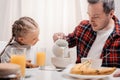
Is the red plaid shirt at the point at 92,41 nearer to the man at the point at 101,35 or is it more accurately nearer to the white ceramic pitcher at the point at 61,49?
the man at the point at 101,35

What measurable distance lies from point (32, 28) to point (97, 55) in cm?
55

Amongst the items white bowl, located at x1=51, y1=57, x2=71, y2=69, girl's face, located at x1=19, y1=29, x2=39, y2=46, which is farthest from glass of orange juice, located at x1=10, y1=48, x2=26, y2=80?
girl's face, located at x1=19, y1=29, x2=39, y2=46

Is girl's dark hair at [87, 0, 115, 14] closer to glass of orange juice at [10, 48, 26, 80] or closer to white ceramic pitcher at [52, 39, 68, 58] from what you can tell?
white ceramic pitcher at [52, 39, 68, 58]

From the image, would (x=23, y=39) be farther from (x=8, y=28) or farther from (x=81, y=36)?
(x=8, y=28)

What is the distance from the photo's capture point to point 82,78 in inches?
44.9

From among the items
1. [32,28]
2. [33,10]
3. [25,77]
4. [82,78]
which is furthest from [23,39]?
[33,10]

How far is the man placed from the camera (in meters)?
1.83

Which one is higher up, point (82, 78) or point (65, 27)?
point (65, 27)

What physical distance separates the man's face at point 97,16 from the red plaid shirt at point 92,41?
11 centimetres

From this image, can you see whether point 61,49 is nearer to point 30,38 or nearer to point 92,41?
point 30,38

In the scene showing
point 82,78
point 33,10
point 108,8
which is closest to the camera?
point 82,78

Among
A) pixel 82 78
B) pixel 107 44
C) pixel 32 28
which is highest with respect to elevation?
pixel 32 28

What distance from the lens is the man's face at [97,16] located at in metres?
1.89

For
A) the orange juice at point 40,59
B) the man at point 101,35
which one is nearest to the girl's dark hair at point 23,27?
the orange juice at point 40,59
